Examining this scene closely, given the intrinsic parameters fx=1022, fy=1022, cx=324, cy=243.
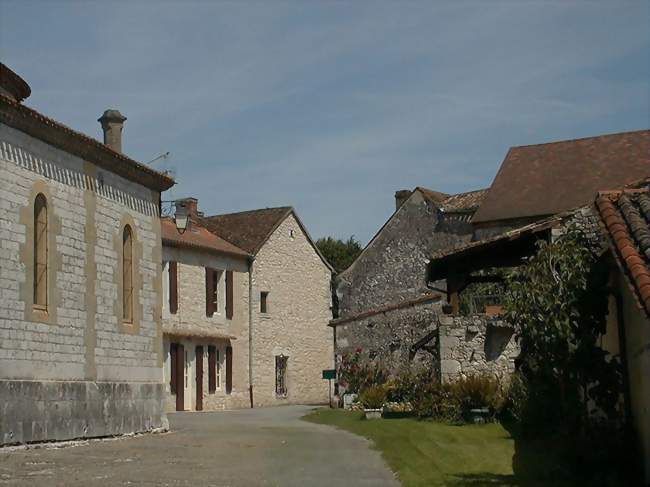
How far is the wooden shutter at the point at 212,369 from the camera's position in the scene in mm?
35500

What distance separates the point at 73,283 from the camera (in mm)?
19984

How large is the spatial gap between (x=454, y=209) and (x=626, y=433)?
83.5 ft

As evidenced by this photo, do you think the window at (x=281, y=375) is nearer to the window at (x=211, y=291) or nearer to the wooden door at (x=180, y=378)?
the window at (x=211, y=291)

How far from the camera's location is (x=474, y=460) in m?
14.5

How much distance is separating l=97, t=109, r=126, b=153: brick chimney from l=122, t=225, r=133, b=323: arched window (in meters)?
3.21

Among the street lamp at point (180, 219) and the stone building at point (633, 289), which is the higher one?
the street lamp at point (180, 219)

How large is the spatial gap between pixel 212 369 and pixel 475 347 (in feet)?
52.6

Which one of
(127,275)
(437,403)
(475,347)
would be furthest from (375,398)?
(127,275)

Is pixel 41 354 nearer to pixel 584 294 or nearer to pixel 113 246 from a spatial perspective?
pixel 113 246

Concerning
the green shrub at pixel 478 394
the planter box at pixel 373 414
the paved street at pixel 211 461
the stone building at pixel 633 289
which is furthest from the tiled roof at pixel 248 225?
the stone building at pixel 633 289

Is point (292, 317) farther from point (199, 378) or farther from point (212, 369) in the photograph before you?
point (199, 378)

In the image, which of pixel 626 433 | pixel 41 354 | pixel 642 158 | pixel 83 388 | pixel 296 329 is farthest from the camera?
pixel 296 329

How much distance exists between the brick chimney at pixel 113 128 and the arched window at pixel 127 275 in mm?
3206

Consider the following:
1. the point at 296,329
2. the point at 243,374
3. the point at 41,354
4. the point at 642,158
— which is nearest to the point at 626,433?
the point at 41,354
